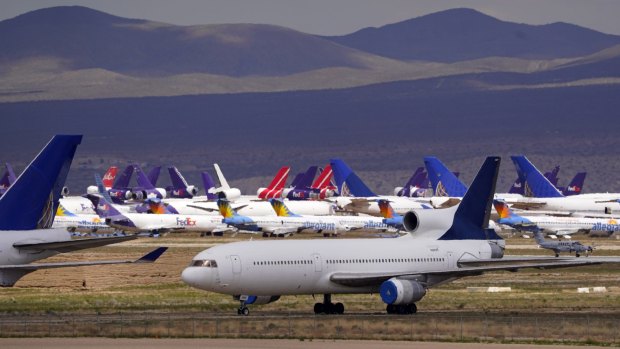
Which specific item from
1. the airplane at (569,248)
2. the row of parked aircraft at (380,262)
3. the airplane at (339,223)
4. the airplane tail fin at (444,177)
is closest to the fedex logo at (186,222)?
the airplane at (339,223)

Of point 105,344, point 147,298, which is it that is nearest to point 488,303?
Answer: point 147,298

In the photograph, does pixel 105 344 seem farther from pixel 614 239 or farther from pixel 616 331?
pixel 614 239

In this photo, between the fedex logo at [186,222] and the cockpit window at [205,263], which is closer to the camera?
the cockpit window at [205,263]

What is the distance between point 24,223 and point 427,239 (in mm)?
21169

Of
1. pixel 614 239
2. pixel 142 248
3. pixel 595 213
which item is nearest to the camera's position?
pixel 142 248

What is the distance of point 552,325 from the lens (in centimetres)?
5734

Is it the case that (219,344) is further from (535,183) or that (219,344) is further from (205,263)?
(535,183)

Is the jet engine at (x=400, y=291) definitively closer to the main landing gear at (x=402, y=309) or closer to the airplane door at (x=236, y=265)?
the main landing gear at (x=402, y=309)

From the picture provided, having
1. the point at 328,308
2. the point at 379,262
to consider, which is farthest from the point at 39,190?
the point at 379,262

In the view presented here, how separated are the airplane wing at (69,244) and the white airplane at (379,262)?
35.3ft

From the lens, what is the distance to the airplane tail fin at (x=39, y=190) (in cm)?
5322

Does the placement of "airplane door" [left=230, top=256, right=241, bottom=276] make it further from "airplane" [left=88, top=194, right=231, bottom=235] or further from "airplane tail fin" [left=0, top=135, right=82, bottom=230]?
"airplane" [left=88, top=194, right=231, bottom=235]

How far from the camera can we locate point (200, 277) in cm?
6169

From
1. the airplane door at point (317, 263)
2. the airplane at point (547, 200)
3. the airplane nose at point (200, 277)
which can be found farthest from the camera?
the airplane at point (547, 200)
